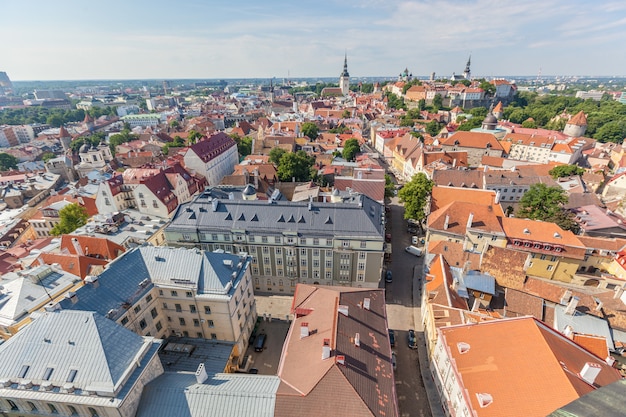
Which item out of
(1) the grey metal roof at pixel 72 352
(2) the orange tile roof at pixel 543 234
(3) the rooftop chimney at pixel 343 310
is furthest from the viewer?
(2) the orange tile roof at pixel 543 234

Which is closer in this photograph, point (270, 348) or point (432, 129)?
point (270, 348)

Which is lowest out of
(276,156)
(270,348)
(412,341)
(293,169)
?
(270,348)

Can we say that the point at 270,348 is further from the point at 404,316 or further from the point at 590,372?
the point at 590,372

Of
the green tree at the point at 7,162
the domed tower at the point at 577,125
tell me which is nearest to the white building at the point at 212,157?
the green tree at the point at 7,162

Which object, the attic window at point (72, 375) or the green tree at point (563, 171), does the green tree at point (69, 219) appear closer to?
the attic window at point (72, 375)

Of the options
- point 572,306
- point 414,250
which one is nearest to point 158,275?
point 414,250

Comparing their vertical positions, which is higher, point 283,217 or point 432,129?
point 283,217
